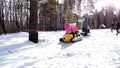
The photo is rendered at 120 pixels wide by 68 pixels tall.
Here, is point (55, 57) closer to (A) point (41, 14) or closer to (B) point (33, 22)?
(B) point (33, 22)

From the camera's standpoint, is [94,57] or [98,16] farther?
[98,16]

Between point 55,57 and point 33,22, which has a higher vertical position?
point 33,22

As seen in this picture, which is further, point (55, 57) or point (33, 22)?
point (33, 22)

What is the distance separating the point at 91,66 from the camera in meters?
8.29

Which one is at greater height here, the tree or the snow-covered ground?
the tree

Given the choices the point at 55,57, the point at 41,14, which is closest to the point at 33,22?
the point at 55,57

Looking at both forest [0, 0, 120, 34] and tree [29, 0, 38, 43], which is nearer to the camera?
tree [29, 0, 38, 43]

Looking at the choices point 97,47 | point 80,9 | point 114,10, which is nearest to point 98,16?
point 114,10

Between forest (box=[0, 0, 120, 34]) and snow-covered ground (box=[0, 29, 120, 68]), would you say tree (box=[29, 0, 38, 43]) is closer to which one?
snow-covered ground (box=[0, 29, 120, 68])

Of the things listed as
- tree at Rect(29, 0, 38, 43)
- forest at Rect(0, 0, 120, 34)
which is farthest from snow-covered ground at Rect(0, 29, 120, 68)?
forest at Rect(0, 0, 120, 34)

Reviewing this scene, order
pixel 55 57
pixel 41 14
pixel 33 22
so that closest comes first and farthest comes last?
pixel 55 57 < pixel 33 22 < pixel 41 14

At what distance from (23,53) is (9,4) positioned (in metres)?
28.8

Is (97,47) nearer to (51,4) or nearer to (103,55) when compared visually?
(103,55)

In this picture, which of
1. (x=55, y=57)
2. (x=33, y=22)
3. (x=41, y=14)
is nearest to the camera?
(x=55, y=57)
